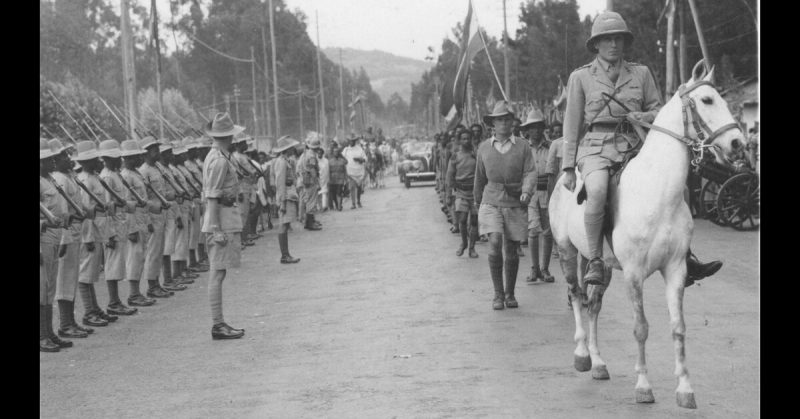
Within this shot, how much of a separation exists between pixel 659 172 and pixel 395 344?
10.4ft

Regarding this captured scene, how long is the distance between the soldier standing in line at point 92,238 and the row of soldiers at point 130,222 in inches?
0.4

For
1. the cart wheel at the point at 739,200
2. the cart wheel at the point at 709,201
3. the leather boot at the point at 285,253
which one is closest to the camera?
the leather boot at the point at 285,253

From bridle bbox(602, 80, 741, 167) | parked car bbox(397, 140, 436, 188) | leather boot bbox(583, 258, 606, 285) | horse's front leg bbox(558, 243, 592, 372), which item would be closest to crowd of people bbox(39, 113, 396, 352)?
horse's front leg bbox(558, 243, 592, 372)

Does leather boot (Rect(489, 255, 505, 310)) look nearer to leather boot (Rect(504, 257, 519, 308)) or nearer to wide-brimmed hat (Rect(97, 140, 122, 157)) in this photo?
leather boot (Rect(504, 257, 519, 308))

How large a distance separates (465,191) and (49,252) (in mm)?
7892

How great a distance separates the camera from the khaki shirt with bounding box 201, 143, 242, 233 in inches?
418

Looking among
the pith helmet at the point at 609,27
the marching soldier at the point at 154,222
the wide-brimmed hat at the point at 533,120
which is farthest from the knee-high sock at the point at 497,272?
the marching soldier at the point at 154,222

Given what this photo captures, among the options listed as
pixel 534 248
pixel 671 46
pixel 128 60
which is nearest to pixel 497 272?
pixel 534 248

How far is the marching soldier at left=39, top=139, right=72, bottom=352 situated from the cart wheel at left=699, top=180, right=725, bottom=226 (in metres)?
11.9

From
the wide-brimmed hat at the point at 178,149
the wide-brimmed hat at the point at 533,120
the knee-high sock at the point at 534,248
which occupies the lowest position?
the knee-high sock at the point at 534,248

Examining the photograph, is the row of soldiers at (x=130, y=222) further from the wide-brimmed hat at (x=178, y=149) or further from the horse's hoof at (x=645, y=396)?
the horse's hoof at (x=645, y=396)

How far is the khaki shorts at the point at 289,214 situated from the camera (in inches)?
699

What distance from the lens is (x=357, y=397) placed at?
7715mm
